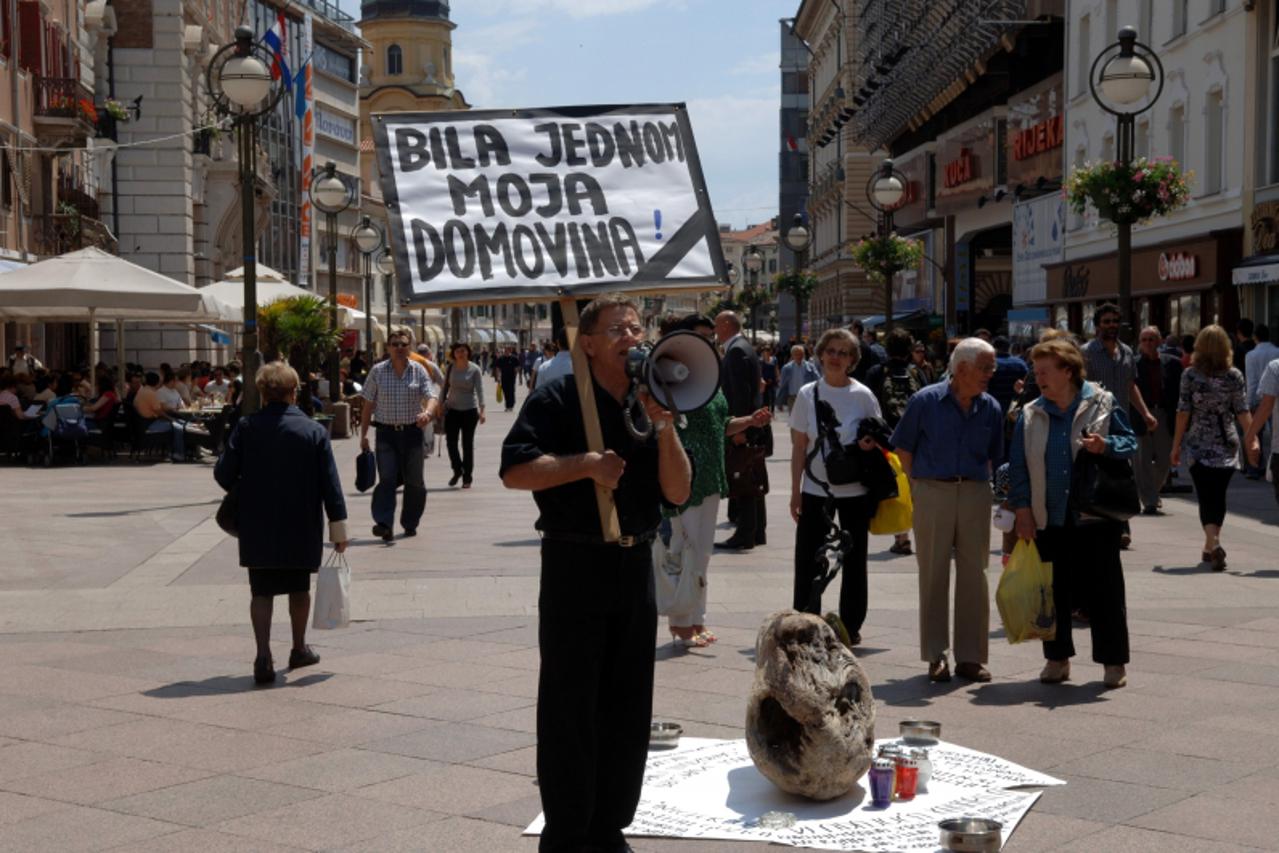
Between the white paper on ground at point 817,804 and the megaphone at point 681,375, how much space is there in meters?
1.59

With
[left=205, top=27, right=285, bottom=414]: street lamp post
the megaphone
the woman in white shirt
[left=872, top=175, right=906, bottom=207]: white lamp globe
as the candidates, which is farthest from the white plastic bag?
[left=872, top=175, right=906, bottom=207]: white lamp globe

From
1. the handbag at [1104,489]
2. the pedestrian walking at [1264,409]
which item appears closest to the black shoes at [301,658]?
the handbag at [1104,489]

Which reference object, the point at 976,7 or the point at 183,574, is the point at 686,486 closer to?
the point at 183,574

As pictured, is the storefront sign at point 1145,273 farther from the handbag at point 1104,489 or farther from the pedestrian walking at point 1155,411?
the handbag at point 1104,489

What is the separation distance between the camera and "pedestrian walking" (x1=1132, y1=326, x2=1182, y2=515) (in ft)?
54.5

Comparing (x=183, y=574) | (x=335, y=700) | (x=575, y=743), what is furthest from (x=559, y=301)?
(x=183, y=574)

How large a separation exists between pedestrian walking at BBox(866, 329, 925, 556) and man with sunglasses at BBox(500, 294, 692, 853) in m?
8.86

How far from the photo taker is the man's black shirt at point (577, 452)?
5453mm

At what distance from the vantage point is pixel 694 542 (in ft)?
32.6

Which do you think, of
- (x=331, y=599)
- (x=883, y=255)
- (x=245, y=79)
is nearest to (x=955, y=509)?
(x=331, y=599)

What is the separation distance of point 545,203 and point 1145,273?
2873cm

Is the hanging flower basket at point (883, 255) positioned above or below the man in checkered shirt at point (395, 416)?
above

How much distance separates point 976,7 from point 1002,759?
39.6 m

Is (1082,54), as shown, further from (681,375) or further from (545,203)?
(681,375)
